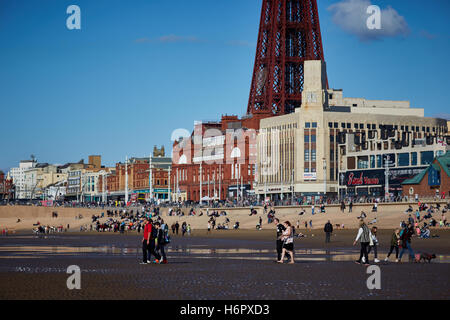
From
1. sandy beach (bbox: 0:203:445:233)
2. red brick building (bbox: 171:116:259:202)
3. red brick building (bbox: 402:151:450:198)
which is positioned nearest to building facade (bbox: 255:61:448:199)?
red brick building (bbox: 171:116:259:202)

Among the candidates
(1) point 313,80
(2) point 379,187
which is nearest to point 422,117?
(1) point 313,80

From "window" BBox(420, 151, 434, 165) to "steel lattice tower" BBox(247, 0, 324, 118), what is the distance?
133ft

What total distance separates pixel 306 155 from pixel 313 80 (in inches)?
433

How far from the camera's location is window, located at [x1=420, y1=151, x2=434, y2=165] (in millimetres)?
95250

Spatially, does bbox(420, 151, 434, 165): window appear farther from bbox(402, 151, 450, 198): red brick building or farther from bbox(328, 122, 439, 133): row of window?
bbox(328, 122, 439, 133): row of window

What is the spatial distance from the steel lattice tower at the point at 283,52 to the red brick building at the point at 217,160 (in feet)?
16.5

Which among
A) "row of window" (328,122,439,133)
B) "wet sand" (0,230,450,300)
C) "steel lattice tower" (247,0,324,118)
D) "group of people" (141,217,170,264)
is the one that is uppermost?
"steel lattice tower" (247,0,324,118)

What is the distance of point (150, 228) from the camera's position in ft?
85.7

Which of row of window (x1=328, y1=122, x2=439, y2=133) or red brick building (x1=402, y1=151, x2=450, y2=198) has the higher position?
row of window (x1=328, y1=122, x2=439, y2=133)

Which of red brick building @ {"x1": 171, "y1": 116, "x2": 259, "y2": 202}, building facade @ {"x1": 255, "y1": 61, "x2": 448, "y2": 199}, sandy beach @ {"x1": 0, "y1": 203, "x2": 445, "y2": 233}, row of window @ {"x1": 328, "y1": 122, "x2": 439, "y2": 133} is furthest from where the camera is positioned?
red brick building @ {"x1": 171, "y1": 116, "x2": 259, "y2": 202}

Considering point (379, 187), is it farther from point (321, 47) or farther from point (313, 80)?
point (321, 47)

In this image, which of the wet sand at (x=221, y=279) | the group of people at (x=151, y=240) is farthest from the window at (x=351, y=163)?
the group of people at (x=151, y=240)

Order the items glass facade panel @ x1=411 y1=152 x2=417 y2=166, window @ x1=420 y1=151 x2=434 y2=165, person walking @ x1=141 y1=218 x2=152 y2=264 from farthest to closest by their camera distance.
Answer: glass facade panel @ x1=411 y1=152 x2=417 y2=166 → window @ x1=420 y1=151 x2=434 y2=165 → person walking @ x1=141 y1=218 x2=152 y2=264

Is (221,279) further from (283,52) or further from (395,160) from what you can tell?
(283,52)
